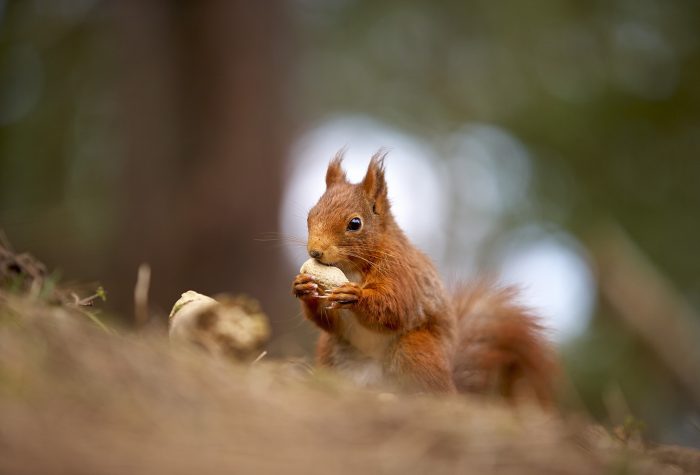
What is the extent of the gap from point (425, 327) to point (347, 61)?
7722 millimetres

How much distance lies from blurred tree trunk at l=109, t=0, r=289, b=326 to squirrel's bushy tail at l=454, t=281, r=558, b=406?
6.67 feet

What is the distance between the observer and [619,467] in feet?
4.25

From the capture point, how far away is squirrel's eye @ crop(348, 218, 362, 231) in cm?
229

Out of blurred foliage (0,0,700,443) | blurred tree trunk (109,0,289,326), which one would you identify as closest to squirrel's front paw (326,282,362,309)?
blurred tree trunk (109,0,289,326)

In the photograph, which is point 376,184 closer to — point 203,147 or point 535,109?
point 203,147

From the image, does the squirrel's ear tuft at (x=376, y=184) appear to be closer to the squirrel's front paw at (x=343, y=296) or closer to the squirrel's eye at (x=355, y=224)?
the squirrel's eye at (x=355, y=224)

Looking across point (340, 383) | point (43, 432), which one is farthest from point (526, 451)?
point (43, 432)

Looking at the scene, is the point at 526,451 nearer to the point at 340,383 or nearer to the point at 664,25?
the point at 340,383

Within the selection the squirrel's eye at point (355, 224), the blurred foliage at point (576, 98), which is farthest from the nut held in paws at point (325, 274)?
the blurred foliage at point (576, 98)

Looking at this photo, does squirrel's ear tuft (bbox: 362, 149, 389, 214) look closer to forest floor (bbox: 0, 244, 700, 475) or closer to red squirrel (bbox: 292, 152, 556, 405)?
red squirrel (bbox: 292, 152, 556, 405)

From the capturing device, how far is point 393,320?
2.14m

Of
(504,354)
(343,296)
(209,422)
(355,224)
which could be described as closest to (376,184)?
(355,224)

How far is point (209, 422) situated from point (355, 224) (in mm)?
1234

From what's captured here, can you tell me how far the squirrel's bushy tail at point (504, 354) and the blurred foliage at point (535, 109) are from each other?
3089 mm
